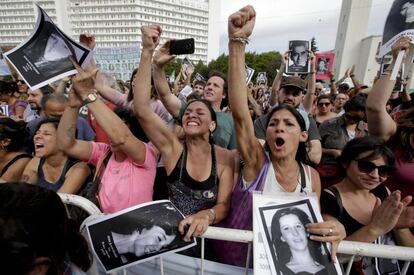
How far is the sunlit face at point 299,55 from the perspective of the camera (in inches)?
143

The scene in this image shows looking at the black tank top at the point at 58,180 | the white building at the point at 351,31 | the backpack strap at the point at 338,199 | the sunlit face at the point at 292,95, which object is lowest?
the black tank top at the point at 58,180

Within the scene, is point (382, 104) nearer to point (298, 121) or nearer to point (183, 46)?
point (298, 121)

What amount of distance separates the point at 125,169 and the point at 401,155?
6.16 ft

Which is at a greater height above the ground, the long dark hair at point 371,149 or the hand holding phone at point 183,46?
the hand holding phone at point 183,46

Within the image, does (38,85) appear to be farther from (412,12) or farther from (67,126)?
(412,12)

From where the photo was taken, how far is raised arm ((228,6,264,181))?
1487 millimetres

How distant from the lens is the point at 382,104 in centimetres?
167

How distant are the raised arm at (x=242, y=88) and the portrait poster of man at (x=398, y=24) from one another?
114cm

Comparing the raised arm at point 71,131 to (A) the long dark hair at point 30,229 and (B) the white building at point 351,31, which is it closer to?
(A) the long dark hair at point 30,229

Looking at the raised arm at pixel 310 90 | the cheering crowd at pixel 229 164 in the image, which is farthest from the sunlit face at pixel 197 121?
the raised arm at pixel 310 90

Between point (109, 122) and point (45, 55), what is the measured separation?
0.68m

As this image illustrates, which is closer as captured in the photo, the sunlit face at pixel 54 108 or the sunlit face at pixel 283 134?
the sunlit face at pixel 283 134

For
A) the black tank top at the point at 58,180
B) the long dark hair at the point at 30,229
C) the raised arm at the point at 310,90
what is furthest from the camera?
the raised arm at the point at 310,90

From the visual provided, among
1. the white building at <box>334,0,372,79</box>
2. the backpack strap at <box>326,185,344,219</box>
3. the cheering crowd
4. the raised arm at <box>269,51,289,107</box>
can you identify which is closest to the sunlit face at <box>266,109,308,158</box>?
the cheering crowd
